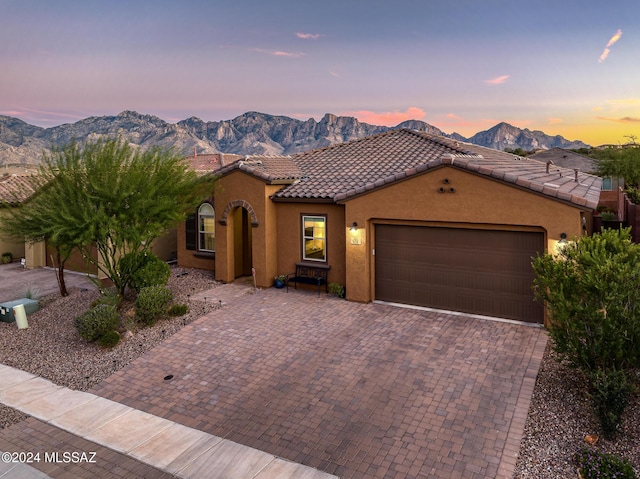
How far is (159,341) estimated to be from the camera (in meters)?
11.0

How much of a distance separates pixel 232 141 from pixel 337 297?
397 ft

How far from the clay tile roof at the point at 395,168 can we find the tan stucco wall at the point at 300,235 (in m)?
0.52

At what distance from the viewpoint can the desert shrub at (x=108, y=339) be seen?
35.2 ft

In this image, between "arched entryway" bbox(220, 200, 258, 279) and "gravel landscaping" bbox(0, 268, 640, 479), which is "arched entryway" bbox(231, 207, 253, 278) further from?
"gravel landscaping" bbox(0, 268, 640, 479)

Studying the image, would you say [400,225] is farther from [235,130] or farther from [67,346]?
[235,130]

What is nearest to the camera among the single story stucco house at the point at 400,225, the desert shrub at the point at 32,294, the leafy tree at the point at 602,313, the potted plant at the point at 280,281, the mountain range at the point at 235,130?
the leafy tree at the point at 602,313

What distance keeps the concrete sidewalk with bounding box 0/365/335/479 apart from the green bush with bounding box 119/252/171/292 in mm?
4812

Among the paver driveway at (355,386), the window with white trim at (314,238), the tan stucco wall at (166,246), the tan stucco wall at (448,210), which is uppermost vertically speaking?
the tan stucco wall at (448,210)

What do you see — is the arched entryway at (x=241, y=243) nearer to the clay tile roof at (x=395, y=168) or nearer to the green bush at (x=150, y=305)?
the clay tile roof at (x=395, y=168)

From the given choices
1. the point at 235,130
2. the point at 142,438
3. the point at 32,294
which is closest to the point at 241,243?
the point at 32,294

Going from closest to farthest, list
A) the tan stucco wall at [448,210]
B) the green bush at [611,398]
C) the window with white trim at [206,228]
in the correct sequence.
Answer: the green bush at [611,398]
the tan stucco wall at [448,210]
the window with white trim at [206,228]

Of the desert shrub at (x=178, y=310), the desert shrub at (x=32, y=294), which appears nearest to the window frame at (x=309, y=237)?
the desert shrub at (x=178, y=310)

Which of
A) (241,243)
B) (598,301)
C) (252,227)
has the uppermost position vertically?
(252,227)

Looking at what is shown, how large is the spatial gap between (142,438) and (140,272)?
7.48 metres
